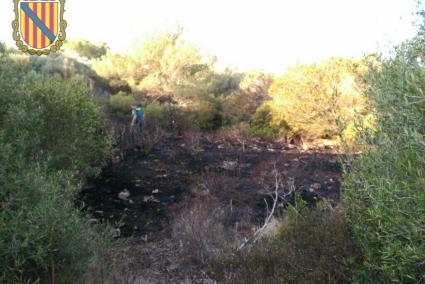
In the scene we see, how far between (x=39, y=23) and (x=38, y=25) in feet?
0.21

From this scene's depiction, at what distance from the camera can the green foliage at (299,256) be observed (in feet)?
13.8

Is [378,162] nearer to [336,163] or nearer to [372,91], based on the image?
[372,91]

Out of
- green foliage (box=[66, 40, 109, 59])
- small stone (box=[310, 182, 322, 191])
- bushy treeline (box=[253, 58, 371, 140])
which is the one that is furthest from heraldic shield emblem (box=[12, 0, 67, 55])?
green foliage (box=[66, 40, 109, 59])

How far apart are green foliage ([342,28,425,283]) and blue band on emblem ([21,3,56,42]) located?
570 centimetres

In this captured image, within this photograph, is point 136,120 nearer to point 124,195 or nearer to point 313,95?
point 124,195

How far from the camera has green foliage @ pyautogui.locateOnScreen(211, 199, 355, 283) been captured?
13.8 ft

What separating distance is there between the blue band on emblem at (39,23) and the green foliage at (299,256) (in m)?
4.99

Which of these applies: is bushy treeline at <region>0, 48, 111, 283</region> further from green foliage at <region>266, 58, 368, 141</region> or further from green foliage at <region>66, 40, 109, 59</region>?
green foliage at <region>66, 40, 109, 59</region>

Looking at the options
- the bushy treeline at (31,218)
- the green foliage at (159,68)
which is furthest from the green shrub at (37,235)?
the green foliage at (159,68)

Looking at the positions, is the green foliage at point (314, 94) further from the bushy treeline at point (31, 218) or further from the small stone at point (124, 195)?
the bushy treeline at point (31, 218)

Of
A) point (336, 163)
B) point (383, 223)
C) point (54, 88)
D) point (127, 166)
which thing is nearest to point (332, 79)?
point (336, 163)

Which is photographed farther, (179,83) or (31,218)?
(179,83)

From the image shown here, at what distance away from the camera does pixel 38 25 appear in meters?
7.46

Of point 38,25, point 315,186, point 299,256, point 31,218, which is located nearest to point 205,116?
point 315,186
